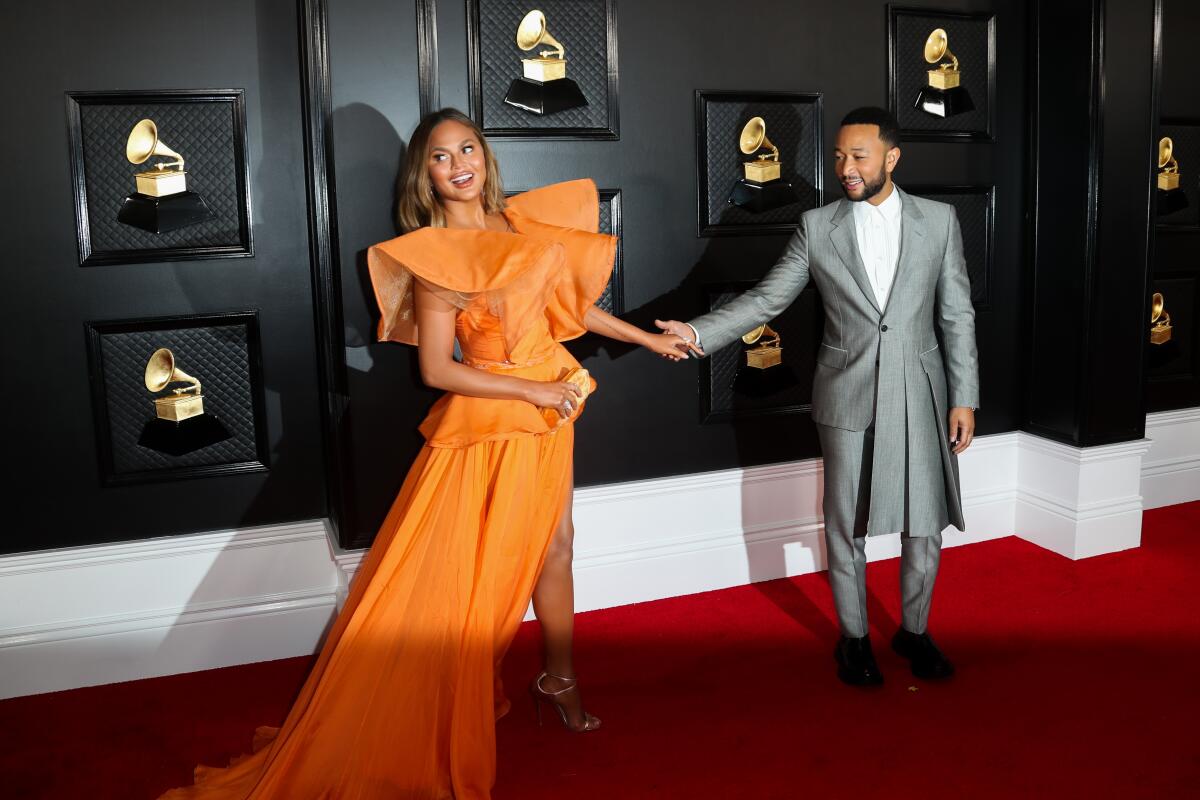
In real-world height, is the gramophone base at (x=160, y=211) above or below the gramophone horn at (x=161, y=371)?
above

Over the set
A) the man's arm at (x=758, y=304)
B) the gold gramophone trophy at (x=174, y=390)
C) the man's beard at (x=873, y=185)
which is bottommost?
the gold gramophone trophy at (x=174, y=390)

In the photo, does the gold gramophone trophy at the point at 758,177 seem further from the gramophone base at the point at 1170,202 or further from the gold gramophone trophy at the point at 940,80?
the gramophone base at the point at 1170,202

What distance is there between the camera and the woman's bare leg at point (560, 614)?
284cm

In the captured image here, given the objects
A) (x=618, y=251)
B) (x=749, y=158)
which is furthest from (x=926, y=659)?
(x=749, y=158)

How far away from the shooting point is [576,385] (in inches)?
106

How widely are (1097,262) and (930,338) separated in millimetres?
1366

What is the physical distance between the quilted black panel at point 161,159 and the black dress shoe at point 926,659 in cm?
246

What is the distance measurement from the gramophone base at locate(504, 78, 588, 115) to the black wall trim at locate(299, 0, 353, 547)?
23.8 inches

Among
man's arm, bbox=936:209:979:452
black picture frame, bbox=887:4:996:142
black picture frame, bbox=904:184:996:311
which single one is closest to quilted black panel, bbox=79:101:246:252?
man's arm, bbox=936:209:979:452

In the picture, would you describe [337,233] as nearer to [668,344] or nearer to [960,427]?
[668,344]

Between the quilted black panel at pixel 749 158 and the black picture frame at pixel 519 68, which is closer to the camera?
the black picture frame at pixel 519 68

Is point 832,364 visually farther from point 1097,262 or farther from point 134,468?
point 134,468

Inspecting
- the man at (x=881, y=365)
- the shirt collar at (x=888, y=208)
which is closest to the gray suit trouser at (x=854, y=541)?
the man at (x=881, y=365)

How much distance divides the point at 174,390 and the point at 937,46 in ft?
9.93
